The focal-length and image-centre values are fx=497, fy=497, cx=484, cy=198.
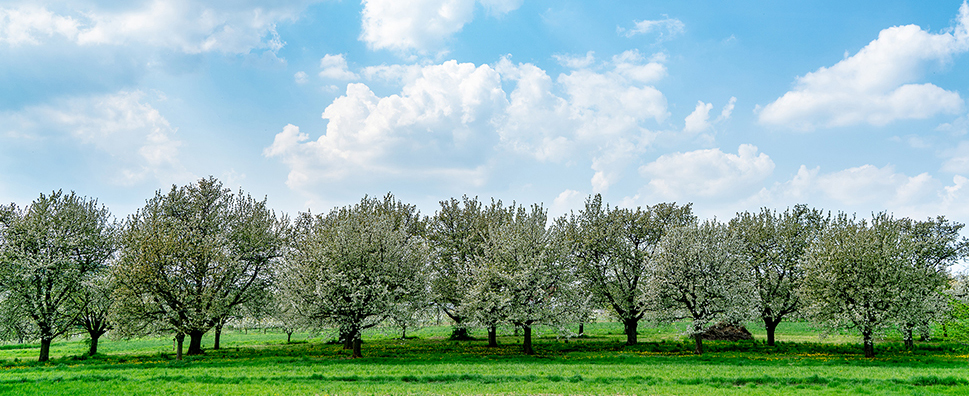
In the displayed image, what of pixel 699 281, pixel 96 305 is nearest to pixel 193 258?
pixel 96 305

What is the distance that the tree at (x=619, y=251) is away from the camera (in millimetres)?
42562

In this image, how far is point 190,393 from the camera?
20.8 metres

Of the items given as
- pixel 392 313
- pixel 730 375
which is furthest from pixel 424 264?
pixel 730 375

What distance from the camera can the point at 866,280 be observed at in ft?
118

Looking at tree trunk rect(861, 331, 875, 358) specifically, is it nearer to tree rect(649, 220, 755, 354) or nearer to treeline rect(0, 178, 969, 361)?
treeline rect(0, 178, 969, 361)

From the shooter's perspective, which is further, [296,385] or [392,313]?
[392,313]

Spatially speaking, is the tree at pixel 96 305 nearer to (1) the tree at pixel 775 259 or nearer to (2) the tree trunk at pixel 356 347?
(2) the tree trunk at pixel 356 347

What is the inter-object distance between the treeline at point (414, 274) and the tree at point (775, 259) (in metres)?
0.14

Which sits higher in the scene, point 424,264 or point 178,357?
point 424,264

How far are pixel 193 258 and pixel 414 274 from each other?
15.8 m

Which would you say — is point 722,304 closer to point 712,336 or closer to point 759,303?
point 759,303

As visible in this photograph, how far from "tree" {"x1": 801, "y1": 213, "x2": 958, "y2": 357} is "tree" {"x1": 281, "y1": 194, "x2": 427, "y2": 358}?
2981 cm

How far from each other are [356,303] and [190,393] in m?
13.7

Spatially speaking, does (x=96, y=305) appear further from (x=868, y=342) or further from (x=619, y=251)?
(x=868, y=342)
